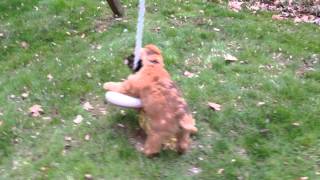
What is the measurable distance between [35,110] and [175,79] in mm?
1546

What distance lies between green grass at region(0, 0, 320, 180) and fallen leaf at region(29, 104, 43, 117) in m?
0.06

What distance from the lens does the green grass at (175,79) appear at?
4633mm

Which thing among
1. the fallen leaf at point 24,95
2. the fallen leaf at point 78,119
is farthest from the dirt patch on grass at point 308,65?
the fallen leaf at point 24,95

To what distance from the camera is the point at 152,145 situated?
4.54 metres

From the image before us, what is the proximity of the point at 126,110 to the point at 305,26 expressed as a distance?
359cm

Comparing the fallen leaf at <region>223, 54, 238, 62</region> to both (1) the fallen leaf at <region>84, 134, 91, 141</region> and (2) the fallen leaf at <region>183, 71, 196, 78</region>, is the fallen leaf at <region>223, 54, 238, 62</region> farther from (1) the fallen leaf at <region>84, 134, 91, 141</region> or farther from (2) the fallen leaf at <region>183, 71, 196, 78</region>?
(1) the fallen leaf at <region>84, 134, 91, 141</region>

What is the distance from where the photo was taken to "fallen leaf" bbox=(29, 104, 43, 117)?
5.31 meters

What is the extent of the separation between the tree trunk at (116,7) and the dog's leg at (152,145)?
3.22m

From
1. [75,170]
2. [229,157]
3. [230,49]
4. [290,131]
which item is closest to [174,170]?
[229,157]

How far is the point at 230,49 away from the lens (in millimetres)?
6707

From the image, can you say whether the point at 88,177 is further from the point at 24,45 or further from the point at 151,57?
the point at 24,45

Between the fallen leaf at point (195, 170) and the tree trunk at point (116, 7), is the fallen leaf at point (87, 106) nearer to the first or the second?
the fallen leaf at point (195, 170)

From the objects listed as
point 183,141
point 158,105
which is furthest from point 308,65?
point 158,105

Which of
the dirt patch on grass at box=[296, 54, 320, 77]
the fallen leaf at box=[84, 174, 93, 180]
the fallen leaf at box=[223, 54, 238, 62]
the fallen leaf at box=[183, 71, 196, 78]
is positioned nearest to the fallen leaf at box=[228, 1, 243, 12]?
the fallen leaf at box=[223, 54, 238, 62]
